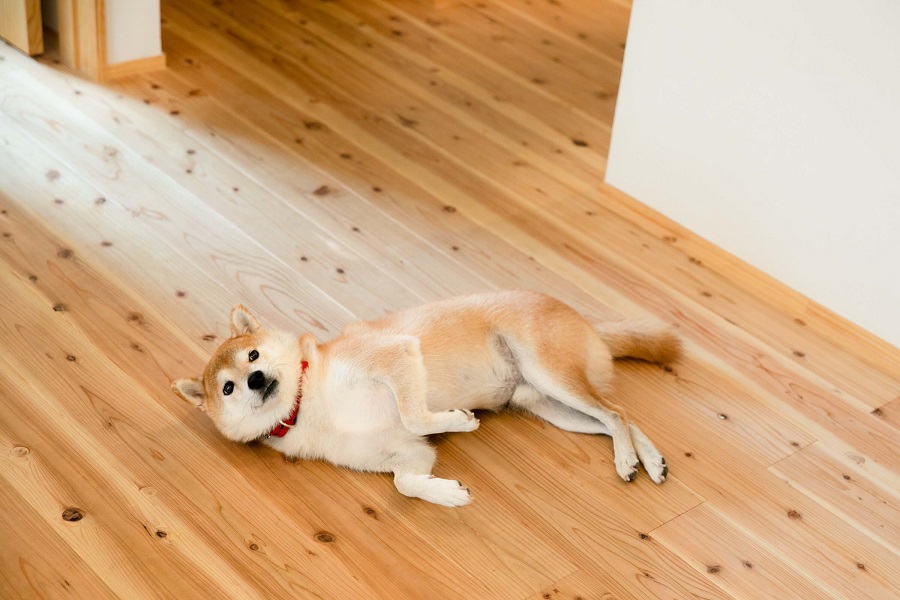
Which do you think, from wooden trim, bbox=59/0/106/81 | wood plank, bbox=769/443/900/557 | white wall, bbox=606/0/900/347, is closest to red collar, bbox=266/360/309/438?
wood plank, bbox=769/443/900/557

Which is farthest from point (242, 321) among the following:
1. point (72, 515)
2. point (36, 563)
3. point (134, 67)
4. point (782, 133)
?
point (134, 67)

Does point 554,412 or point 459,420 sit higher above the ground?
point 459,420

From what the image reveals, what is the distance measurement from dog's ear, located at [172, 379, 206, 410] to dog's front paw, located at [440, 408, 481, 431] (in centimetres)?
53

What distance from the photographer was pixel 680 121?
325 cm

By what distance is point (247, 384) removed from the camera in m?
2.34

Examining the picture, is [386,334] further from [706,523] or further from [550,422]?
[706,523]

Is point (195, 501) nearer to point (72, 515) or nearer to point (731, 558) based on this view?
point (72, 515)

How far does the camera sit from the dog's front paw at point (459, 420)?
94.6 inches

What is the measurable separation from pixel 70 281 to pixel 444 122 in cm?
148

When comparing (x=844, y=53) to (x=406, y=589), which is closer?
(x=406, y=589)

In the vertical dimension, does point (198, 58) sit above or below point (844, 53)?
below

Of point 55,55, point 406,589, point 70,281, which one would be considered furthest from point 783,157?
point 55,55

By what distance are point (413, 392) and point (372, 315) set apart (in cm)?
59

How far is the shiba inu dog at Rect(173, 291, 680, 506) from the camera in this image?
2.37 meters
